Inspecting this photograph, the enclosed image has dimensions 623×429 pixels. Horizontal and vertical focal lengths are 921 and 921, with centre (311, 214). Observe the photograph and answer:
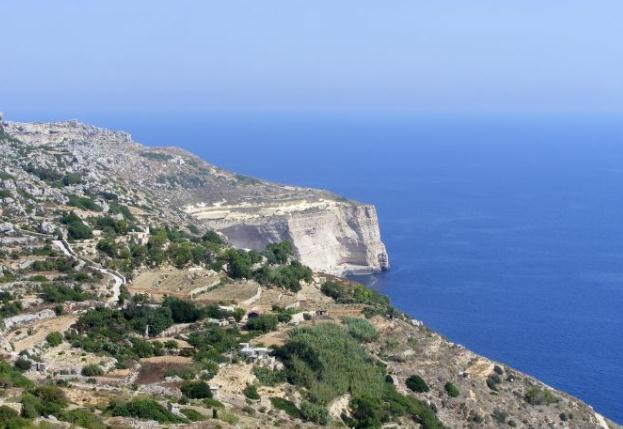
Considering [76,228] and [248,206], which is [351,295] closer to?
[76,228]

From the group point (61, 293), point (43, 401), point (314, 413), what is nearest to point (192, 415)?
point (43, 401)

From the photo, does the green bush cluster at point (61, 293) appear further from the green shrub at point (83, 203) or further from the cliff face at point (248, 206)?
the cliff face at point (248, 206)

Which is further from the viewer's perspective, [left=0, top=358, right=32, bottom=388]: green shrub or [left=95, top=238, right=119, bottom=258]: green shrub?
[left=95, top=238, right=119, bottom=258]: green shrub

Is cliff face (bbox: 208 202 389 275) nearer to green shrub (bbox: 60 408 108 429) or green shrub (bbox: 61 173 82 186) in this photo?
green shrub (bbox: 61 173 82 186)

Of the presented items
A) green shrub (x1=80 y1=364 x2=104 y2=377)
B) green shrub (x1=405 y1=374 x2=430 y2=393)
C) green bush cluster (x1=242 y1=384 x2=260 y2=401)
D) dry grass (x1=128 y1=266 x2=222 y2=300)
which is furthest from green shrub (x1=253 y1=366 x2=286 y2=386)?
dry grass (x1=128 y1=266 x2=222 y2=300)

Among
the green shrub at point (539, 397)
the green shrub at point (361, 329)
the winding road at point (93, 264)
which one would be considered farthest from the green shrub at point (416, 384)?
the winding road at point (93, 264)

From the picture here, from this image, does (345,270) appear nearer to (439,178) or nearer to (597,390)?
(597,390)

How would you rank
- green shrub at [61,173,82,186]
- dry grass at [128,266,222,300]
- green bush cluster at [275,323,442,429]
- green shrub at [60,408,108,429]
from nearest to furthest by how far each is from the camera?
green shrub at [60,408,108,429], green bush cluster at [275,323,442,429], dry grass at [128,266,222,300], green shrub at [61,173,82,186]
